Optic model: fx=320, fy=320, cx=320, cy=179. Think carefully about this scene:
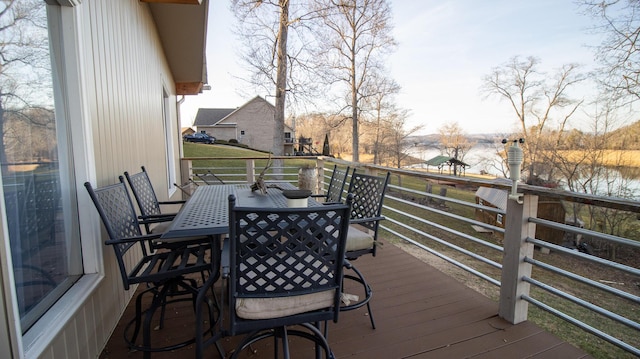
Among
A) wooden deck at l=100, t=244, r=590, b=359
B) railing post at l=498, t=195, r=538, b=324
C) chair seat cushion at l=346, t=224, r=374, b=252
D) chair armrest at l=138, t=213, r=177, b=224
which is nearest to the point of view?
wooden deck at l=100, t=244, r=590, b=359

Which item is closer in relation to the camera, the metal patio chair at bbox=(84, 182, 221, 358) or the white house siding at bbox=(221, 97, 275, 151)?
the metal patio chair at bbox=(84, 182, 221, 358)

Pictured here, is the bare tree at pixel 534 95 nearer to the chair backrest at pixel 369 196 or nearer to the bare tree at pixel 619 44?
the bare tree at pixel 619 44

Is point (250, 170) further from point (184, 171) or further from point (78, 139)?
point (78, 139)

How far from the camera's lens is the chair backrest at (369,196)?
2.15 m

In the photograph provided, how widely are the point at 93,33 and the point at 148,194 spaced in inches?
45.8

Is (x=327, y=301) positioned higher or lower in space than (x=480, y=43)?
lower

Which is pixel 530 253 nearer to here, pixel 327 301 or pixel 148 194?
pixel 327 301

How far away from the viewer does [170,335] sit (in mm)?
1940

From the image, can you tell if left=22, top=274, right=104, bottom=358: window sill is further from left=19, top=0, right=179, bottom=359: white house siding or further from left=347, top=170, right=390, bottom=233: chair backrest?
left=347, top=170, right=390, bottom=233: chair backrest

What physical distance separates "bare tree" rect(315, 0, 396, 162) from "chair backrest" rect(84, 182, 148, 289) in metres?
11.4

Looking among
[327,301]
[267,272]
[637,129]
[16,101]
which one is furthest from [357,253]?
[637,129]

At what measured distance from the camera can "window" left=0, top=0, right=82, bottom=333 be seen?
1.13 metres

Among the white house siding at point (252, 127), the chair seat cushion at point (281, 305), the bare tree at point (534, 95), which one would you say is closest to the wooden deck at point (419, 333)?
the chair seat cushion at point (281, 305)

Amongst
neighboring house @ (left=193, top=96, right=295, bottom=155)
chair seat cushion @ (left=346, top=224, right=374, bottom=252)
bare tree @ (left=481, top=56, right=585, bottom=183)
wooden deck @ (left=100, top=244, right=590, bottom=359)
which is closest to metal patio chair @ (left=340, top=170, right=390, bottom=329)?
chair seat cushion @ (left=346, top=224, right=374, bottom=252)
